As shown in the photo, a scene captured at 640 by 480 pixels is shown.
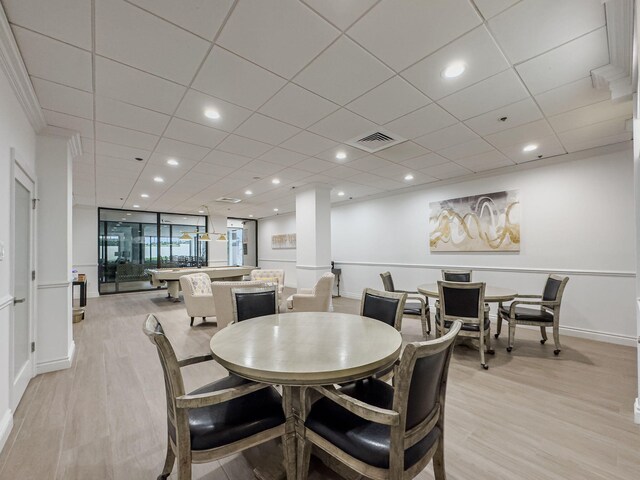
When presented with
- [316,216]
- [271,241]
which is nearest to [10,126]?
[316,216]

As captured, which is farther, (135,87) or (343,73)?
(135,87)

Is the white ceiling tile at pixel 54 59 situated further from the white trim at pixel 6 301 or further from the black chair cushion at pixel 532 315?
the black chair cushion at pixel 532 315

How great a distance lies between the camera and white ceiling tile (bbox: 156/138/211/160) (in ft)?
11.4

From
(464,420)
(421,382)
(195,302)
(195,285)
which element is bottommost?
(464,420)

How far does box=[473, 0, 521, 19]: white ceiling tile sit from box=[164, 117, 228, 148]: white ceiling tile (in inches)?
101

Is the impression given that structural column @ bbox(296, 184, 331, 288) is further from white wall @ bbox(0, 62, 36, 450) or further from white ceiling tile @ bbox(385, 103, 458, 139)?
white wall @ bbox(0, 62, 36, 450)

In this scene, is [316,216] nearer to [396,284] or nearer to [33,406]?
[396,284]

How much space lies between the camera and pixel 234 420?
4.61 ft

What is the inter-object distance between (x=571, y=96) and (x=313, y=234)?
411 centimetres

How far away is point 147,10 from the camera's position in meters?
1.58

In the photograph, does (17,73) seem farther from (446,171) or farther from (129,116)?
(446,171)

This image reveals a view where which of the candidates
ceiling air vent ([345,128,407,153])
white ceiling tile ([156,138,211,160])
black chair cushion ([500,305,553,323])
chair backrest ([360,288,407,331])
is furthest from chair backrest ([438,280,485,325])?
white ceiling tile ([156,138,211,160])

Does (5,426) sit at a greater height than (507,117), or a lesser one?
lesser

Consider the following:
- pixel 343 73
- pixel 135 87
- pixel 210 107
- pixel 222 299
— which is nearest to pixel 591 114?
pixel 343 73
